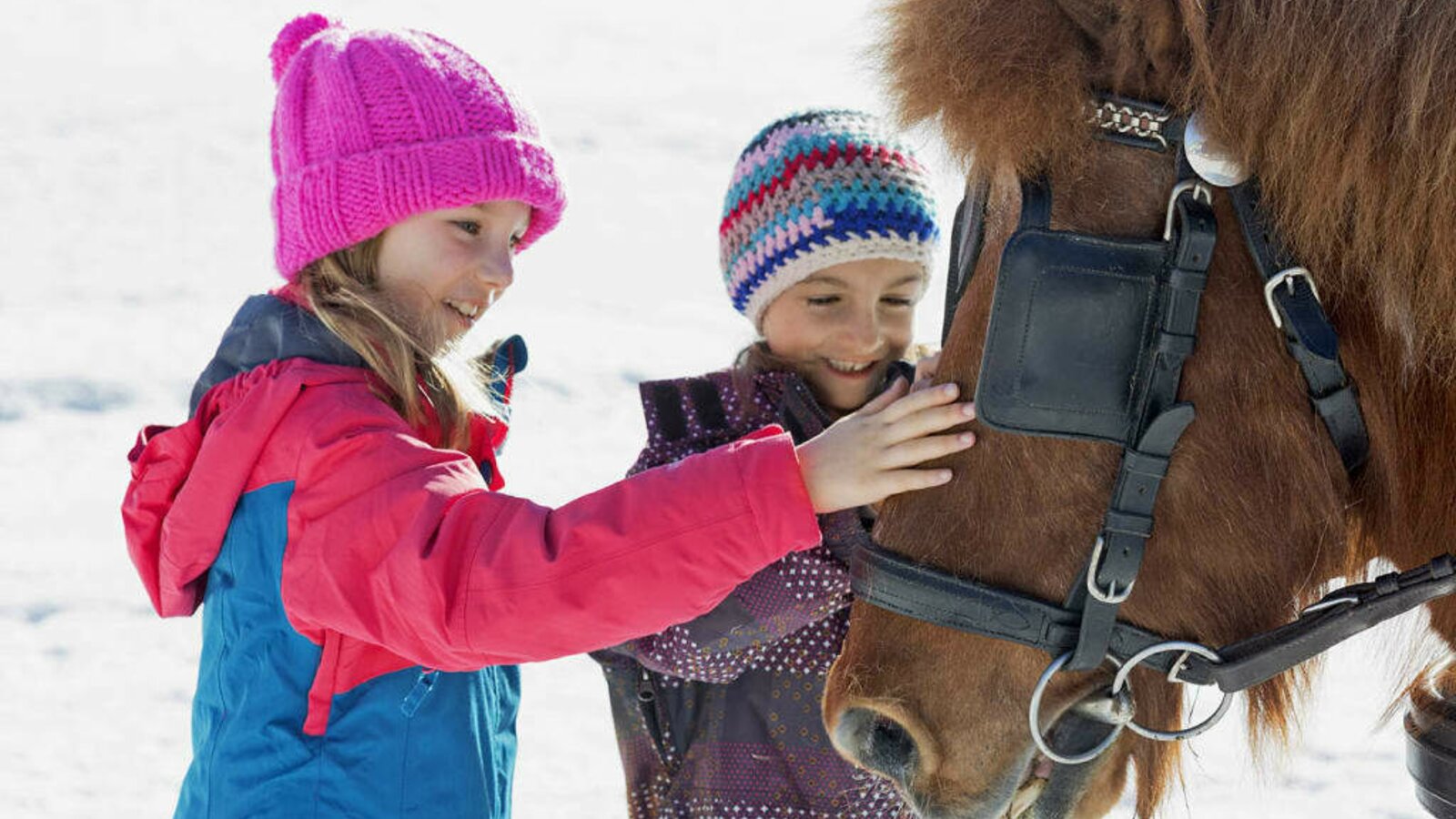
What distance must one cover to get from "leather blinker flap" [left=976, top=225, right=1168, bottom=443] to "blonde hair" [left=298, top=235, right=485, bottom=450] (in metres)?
0.84

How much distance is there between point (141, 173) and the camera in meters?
9.61

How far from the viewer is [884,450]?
1606 mm

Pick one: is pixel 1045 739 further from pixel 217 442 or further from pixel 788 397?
pixel 217 442

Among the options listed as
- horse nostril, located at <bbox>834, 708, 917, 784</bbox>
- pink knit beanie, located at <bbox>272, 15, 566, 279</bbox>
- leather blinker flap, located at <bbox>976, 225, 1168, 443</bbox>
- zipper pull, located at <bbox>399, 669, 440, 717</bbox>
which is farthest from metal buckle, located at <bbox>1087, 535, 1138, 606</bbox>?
pink knit beanie, located at <bbox>272, 15, 566, 279</bbox>

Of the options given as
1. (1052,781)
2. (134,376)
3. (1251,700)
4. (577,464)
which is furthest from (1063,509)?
(134,376)

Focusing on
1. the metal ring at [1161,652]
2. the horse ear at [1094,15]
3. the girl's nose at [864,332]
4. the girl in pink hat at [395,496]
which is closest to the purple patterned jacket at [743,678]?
the girl's nose at [864,332]

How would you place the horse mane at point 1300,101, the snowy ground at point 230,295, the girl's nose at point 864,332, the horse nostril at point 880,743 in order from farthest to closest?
1. the snowy ground at point 230,295
2. the girl's nose at point 864,332
3. the horse nostril at point 880,743
4. the horse mane at point 1300,101

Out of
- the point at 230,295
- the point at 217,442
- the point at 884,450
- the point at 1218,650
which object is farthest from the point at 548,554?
the point at 230,295

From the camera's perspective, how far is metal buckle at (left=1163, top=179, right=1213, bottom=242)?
1486 mm

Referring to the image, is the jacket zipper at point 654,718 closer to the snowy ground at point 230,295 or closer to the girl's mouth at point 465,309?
the girl's mouth at point 465,309

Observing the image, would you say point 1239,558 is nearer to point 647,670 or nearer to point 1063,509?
point 1063,509

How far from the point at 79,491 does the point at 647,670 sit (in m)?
3.97

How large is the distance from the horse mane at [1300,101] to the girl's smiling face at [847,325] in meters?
0.72

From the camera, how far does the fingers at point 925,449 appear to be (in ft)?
5.11
